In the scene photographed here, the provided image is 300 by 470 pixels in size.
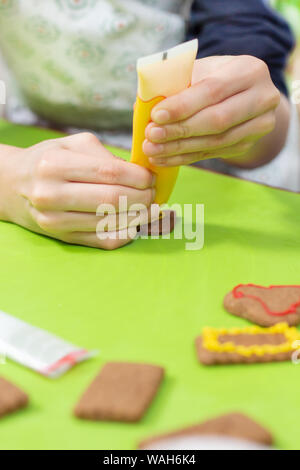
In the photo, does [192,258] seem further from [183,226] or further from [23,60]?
[23,60]

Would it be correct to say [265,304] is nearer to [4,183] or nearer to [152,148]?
[152,148]

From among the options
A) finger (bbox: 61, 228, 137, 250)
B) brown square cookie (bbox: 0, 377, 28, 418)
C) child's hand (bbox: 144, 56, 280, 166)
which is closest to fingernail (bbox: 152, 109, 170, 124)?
child's hand (bbox: 144, 56, 280, 166)

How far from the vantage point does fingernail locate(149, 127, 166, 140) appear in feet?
1.53

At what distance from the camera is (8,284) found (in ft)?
1.49

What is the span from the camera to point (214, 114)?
1.62ft

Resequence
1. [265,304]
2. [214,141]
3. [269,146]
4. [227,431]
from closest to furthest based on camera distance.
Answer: [227,431] → [265,304] → [214,141] → [269,146]

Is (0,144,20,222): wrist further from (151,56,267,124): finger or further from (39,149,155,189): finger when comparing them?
(151,56,267,124): finger

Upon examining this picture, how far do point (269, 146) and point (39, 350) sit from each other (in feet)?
1.68

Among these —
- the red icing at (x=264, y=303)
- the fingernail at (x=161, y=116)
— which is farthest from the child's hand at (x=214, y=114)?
the red icing at (x=264, y=303)

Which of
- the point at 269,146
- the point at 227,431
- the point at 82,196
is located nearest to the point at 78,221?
the point at 82,196
